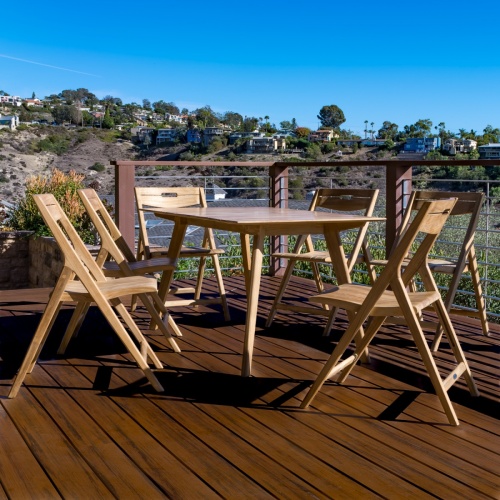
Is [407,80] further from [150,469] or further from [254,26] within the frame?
[150,469]

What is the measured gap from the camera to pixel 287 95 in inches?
1553

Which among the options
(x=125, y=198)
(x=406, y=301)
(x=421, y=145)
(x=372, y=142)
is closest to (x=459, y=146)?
(x=421, y=145)

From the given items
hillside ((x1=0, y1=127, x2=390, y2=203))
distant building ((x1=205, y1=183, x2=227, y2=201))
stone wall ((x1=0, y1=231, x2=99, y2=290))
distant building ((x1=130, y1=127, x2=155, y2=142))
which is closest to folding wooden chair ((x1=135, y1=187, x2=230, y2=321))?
distant building ((x1=205, y1=183, x2=227, y2=201))

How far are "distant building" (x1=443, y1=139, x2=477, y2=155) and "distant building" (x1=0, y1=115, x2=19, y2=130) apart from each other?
60.2 ft

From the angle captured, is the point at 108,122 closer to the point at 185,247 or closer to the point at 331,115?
the point at 331,115

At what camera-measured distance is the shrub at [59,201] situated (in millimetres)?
8180

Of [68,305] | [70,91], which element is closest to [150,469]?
[68,305]

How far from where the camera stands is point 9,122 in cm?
3177

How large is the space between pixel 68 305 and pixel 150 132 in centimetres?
2705

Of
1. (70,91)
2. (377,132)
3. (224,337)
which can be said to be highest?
(70,91)

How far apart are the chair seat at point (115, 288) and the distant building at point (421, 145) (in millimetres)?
21903

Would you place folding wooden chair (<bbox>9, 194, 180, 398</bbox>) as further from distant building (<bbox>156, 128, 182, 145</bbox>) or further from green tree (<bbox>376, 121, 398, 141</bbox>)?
distant building (<bbox>156, 128, 182, 145</bbox>)

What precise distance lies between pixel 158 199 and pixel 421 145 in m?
21.3

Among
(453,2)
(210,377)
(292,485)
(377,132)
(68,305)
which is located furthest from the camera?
(453,2)
